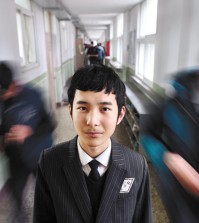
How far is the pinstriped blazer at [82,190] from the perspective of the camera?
81cm

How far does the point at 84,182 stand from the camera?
813mm

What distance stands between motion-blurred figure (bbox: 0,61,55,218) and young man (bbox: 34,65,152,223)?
0.95 m

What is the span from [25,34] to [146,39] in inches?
93.1

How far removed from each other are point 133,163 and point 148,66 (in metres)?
4.12

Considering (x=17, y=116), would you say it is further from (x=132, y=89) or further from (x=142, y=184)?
(x=132, y=89)

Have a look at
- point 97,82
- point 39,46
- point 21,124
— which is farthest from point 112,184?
point 39,46

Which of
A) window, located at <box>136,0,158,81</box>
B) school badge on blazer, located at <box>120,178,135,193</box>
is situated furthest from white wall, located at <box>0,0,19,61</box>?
window, located at <box>136,0,158,81</box>

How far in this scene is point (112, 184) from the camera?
2.70 ft

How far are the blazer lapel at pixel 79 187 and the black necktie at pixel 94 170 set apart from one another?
35mm

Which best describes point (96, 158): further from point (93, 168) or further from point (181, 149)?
point (181, 149)

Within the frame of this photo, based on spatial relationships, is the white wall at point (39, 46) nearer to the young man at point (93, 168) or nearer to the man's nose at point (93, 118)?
the young man at point (93, 168)

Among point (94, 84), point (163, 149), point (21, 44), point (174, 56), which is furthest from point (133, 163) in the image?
point (21, 44)

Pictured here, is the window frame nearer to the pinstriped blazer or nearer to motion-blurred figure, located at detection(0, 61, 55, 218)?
motion-blurred figure, located at detection(0, 61, 55, 218)

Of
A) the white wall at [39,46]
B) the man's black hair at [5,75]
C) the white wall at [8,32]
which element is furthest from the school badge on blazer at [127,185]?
the white wall at [39,46]
